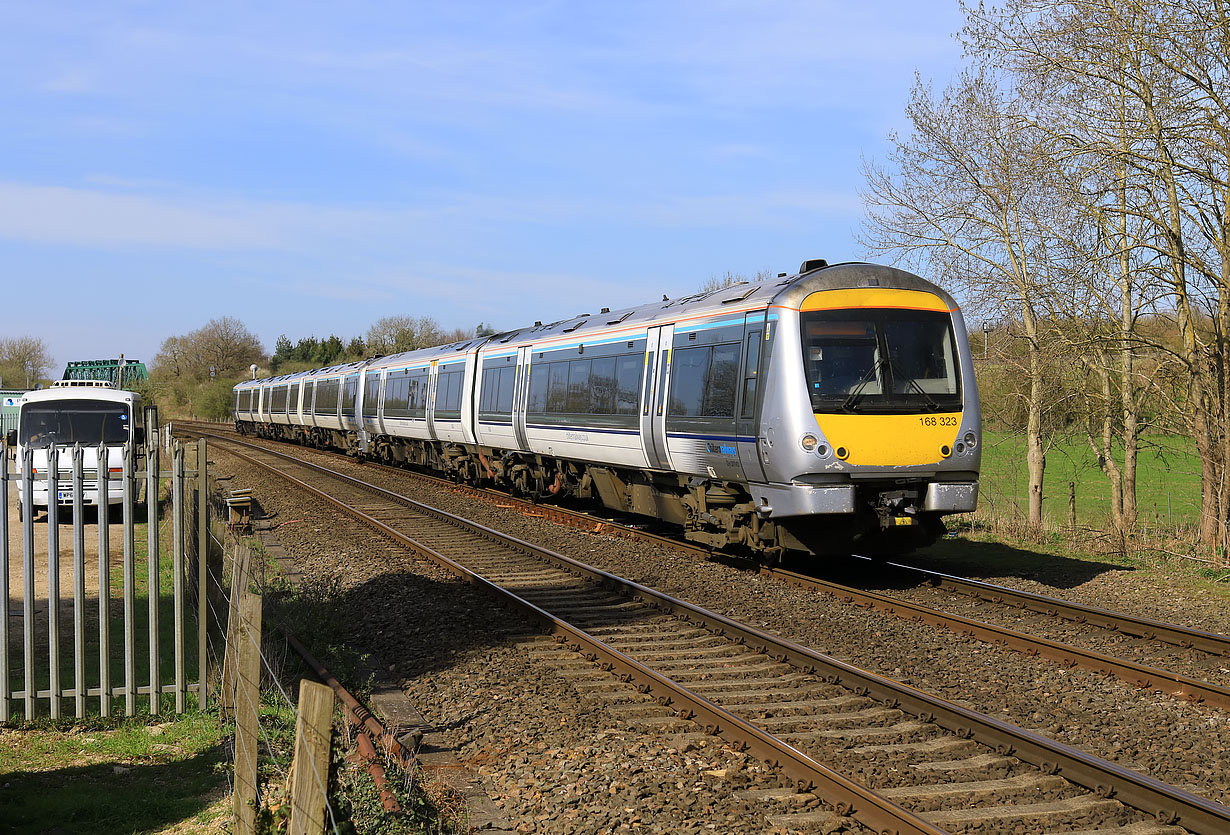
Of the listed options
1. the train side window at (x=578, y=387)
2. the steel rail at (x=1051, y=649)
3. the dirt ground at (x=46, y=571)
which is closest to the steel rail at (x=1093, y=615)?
the steel rail at (x=1051, y=649)

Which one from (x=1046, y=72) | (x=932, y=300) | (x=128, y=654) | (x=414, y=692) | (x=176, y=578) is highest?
(x=1046, y=72)

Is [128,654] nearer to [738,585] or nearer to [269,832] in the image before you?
[269,832]

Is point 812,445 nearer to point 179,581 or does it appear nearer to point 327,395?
point 179,581

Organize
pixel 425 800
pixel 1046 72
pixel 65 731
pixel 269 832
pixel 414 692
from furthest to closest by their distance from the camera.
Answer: pixel 1046 72 → pixel 414 692 → pixel 65 731 → pixel 425 800 → pixel 269 832

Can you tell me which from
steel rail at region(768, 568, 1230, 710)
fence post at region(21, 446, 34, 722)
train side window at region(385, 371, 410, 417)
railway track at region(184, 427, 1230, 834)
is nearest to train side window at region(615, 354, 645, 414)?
railway track at region(184, 427, 1230, 834)

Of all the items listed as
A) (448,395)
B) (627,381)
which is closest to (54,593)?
(627,381)

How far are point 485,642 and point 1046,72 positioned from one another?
1136 cm

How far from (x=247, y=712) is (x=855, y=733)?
3.37 meters

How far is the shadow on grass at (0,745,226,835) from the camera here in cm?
493

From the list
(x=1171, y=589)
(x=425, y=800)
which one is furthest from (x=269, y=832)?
(x=1171, y=589)

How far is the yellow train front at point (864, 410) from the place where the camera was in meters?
10.5

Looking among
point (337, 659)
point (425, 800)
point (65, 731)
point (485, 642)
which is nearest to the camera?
point (425, 800)

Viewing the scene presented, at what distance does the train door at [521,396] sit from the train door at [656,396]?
→ 542cm

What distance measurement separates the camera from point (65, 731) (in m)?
6.19
